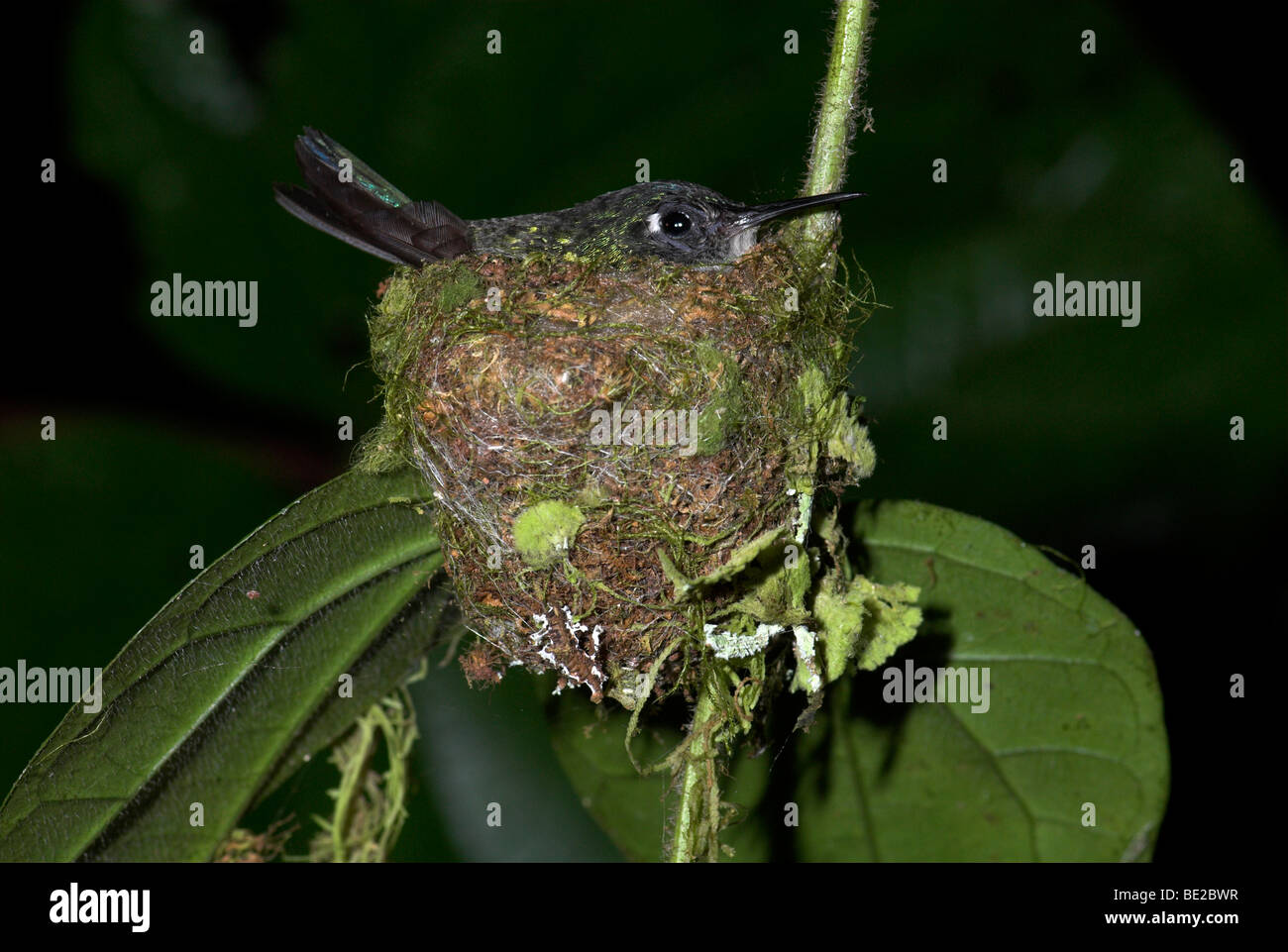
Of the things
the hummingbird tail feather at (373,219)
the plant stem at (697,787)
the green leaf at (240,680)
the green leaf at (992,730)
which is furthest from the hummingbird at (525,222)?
the plant stem at (697,787)

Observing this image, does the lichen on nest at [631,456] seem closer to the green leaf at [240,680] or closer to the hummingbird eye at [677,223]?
the green leaf at [240,680]

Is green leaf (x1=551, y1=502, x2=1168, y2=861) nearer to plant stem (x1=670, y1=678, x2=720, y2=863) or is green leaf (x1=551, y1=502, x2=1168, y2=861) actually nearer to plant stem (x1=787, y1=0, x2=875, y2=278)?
plant stem (x1=670, y1=678, x2=720, y2=863)

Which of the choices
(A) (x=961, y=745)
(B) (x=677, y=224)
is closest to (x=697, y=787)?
(A) (x=961, y=745)

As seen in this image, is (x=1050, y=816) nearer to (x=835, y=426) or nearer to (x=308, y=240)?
(x=835, y=426)

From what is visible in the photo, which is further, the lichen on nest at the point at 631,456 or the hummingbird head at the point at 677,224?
the hummingbird head at the point at 677,224

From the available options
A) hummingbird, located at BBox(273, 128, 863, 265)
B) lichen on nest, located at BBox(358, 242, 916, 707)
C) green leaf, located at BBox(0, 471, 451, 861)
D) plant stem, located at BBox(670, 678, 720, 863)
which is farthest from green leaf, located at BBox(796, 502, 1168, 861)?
green leaf, located at BBox(0, 471, 451, 861)

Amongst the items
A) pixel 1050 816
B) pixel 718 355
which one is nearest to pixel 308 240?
pixel 718 355
